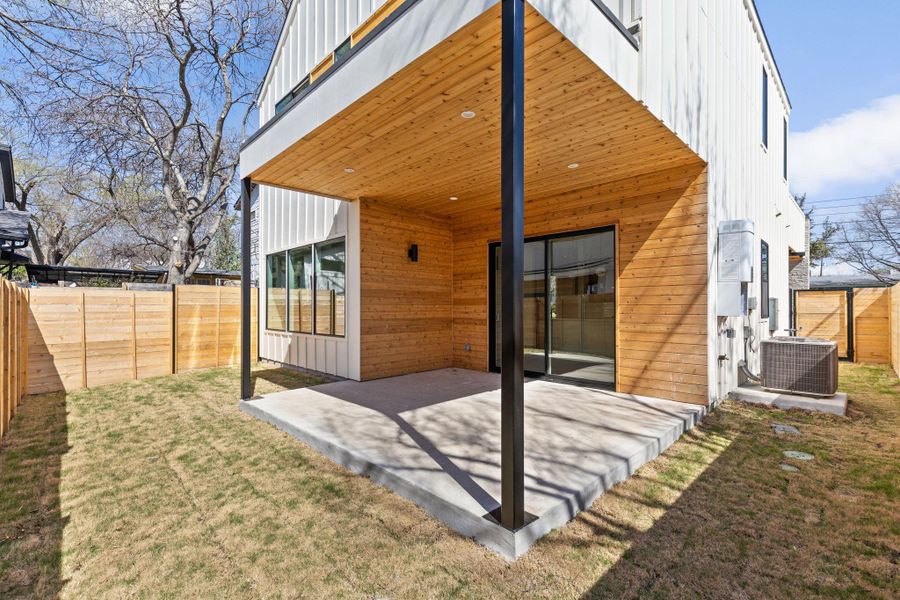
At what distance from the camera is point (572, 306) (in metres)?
5.75

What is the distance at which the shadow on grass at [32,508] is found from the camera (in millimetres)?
1961

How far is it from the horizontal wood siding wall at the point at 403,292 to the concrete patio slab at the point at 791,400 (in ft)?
13.8

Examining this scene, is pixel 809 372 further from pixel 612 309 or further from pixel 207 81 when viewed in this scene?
pixel 207 81

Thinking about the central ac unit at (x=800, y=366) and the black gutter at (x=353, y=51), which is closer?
the black gutter at (x=353, y=51)

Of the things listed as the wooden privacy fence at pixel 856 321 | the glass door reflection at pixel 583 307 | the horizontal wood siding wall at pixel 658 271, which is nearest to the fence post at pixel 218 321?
the glass door reflection at pixel 583 307

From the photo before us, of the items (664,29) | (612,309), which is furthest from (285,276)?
(664,29)

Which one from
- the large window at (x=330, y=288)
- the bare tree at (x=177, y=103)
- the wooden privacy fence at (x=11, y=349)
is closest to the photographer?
the wooden privacy fence at (x=11, y=349)

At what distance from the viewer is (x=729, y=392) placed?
5.00 m

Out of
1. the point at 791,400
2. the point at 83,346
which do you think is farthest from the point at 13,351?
the point at 791,400

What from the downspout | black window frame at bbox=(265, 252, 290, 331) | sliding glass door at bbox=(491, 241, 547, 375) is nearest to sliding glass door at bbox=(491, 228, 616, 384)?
sliding glass door at bbox=(491, 241, 547, 375)

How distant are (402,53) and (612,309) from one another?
3887mm

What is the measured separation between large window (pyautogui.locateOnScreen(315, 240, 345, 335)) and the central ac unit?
5.75m

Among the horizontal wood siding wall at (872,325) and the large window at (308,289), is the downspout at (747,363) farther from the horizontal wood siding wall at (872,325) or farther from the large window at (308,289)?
the large window at (308,289)

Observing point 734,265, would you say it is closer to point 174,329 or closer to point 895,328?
point 895,328
